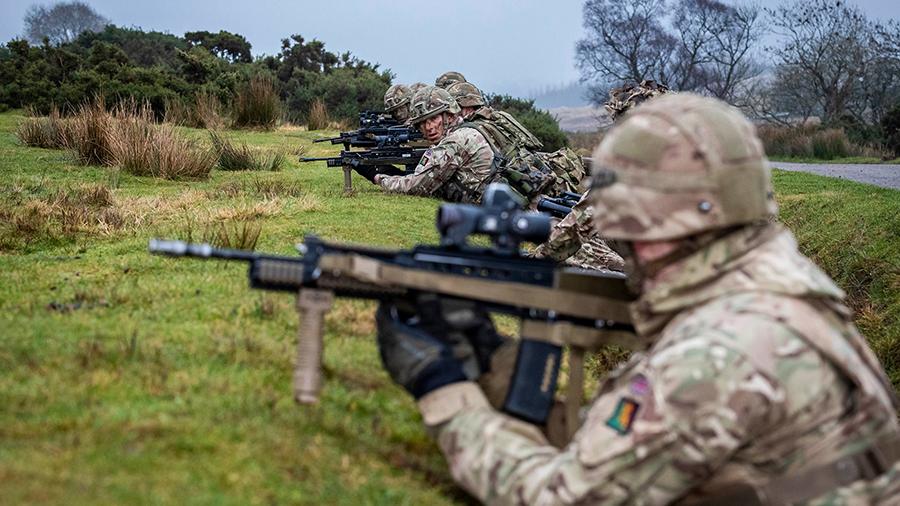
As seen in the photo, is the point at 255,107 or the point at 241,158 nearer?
the point at 241,158

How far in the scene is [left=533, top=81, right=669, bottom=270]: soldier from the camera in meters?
8.34

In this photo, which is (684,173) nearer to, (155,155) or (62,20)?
(155,155)

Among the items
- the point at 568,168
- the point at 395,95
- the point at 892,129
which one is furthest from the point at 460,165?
the point at 892,129

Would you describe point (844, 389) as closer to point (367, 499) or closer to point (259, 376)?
point (367, 499)

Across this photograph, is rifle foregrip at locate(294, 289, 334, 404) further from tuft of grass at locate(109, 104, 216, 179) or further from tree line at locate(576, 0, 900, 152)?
tree line at locate(576, 0, 900, 152)

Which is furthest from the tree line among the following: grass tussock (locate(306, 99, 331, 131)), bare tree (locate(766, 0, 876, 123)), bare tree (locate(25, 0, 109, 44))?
bare tree (locate(25, 0, 109, 44))

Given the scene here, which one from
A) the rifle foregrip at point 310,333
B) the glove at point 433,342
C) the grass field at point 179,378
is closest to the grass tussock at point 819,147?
the grass field at point 179,378

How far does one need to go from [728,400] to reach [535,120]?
2114 cm

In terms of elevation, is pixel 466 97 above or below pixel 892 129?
above

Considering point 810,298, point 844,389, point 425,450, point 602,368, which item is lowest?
point 602,368

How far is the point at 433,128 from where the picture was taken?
11.9m

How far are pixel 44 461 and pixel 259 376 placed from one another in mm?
1203

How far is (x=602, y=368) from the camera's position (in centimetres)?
661

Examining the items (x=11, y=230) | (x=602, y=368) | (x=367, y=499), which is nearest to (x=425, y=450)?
(x=367, y=499)
